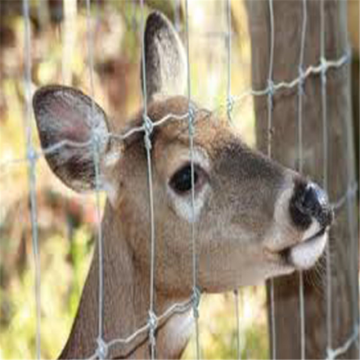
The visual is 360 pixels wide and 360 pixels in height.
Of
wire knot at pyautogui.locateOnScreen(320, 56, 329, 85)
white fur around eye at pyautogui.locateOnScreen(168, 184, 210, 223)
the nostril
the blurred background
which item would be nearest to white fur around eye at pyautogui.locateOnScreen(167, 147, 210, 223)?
white fur around eye at pyautogui.locateOnScreen(168, 184, 210, 223)

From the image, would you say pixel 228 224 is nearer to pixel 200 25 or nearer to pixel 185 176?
pixel 185 176

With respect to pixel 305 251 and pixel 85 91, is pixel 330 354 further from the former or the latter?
pixel 85 91

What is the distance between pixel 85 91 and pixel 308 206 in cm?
284

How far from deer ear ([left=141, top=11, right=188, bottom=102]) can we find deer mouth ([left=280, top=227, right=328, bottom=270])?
853mm

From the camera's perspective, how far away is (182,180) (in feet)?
12.1

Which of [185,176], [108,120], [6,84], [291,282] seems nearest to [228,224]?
[185,176]

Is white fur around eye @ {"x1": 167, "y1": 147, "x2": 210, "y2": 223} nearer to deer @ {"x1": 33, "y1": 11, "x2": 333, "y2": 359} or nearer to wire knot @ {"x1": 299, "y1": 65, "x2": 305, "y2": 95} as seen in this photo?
deer @ {"x1": 33, "y1": 11, "x2": 333, "y2": 359}

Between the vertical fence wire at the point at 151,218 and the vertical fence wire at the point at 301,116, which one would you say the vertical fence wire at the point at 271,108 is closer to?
the vertical fence wire at the point at 301,116

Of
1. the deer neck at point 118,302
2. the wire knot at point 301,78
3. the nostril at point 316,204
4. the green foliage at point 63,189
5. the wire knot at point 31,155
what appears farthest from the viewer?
the green foliage at point 63,189

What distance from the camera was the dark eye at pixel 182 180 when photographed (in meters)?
3.68

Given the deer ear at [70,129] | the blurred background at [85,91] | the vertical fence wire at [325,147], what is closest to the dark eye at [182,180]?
the deer ear at [70,129]

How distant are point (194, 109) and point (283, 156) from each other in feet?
2.17

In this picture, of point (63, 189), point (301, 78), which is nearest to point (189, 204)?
point (301, 78)

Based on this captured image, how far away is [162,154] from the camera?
3709 millimetres
